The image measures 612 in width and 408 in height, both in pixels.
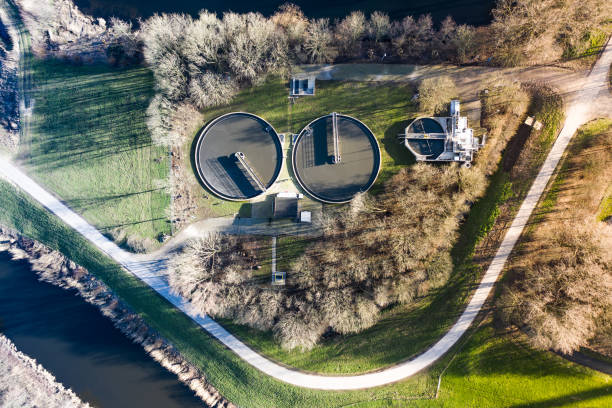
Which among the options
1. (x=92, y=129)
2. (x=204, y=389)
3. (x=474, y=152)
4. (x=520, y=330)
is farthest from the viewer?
(x=92, y=129)

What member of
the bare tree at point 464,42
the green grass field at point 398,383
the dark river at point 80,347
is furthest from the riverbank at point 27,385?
the bare tree at point 464,42

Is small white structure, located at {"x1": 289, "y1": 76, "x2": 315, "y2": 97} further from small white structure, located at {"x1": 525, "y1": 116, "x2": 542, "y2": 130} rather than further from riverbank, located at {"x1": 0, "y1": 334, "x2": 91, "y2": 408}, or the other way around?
riverbank, located at {"x1": 0, "y1": 334, "x2": 91, "y2": 408}

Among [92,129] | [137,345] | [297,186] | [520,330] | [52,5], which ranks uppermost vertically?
[52,5]

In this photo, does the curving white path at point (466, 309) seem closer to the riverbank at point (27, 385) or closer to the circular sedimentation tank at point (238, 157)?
the circular sedimentation tank at point (238, 157)

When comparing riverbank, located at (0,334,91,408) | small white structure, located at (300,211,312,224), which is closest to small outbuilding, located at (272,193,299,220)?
small white structure, located at (300,211,312,224)

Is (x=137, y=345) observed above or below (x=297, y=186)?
below

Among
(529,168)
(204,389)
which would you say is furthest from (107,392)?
(529,168)

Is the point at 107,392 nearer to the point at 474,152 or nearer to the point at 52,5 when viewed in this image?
the point at 52,5

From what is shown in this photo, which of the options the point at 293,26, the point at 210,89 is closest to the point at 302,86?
the point at 293,26
